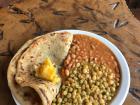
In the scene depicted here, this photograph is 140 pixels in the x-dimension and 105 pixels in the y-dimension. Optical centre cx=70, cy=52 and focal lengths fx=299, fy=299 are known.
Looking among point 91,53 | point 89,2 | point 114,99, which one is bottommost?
point 114,99

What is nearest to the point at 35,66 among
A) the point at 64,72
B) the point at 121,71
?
the point at 64,72

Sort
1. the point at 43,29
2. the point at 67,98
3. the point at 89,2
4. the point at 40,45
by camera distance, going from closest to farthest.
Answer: the point at 67,98, the point at 40,45, the point at 43,29, the point at 89,2

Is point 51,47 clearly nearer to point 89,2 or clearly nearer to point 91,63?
point 91,63

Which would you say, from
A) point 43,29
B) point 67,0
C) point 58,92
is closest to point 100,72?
point 58,92

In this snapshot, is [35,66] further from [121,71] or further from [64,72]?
[121,71]

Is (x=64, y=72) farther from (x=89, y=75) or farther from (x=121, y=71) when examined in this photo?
(x=121, y=71)
